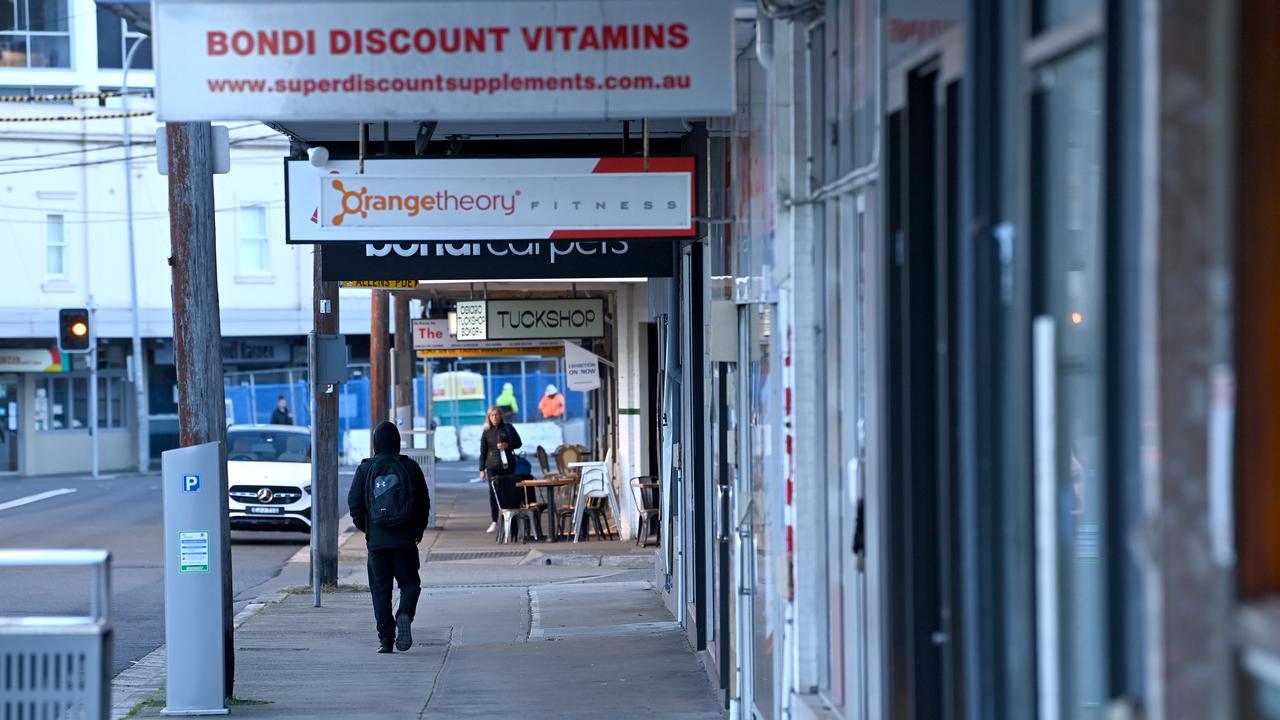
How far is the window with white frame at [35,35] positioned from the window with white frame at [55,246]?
13.3ft

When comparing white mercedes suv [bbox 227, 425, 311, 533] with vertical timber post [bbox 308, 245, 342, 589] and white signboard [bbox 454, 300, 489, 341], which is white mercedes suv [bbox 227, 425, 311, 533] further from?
vertical timber post [bbox 308, 245, 342, 589]

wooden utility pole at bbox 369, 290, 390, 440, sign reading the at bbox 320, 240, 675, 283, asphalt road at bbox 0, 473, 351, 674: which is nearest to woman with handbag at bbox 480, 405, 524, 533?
wooden utility pole at bbox 369, 290, 390, 440

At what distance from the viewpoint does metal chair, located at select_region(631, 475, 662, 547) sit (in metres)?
18.8

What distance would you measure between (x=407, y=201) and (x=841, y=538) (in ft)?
11.7

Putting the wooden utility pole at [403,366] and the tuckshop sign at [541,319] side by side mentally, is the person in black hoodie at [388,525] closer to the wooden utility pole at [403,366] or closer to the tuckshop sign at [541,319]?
the tuckshop sign at [541,319]

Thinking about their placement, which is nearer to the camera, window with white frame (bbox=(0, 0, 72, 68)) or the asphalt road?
the asphalt road

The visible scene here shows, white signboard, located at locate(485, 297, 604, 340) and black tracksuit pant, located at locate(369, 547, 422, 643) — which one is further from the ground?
white signboard, located at locate(485, 297, 604, 340)

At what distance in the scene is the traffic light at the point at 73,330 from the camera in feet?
91.1

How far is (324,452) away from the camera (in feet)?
51.8

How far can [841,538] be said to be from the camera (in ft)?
18.9

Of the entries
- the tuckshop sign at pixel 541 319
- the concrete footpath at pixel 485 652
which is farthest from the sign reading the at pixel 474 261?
the tuckshop sign at pixel 541 319

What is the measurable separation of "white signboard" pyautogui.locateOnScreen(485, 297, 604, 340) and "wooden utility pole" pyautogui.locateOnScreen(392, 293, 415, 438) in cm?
449

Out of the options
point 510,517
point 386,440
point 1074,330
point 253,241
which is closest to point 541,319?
point 510,517

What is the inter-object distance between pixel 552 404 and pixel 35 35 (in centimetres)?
1559
